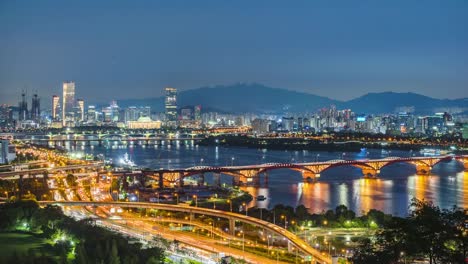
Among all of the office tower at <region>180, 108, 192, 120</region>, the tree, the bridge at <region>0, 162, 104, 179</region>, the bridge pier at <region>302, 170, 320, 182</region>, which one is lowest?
the tree

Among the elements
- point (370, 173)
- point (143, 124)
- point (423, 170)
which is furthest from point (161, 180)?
point (143, 124)

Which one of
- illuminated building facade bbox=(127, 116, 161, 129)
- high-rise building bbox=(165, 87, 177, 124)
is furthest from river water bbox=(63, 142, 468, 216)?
high-rise building bbox=(165, 87, 177, 124)

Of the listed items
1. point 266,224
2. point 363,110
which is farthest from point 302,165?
point 363,110

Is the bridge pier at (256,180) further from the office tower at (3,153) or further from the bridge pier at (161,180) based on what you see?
the office tower at (3,153)

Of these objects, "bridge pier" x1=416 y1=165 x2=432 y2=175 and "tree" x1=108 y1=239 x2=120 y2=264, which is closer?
"tree" x1=108 y1=239 x2=120 y2=264

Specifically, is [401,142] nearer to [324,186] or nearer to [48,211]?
[324,186]

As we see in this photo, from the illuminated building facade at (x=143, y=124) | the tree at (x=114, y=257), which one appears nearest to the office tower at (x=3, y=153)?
the tree at (x=114, y=257)

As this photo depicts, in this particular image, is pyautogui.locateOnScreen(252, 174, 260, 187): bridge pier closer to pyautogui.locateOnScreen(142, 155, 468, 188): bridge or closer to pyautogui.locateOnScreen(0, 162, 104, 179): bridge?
pyautogui.locateOnScreen(142, 155, 468, 188): bridge

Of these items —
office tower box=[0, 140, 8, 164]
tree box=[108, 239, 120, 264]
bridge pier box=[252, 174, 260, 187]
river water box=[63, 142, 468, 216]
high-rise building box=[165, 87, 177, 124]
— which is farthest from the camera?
high-rise building box=[165, 87, 177, 124]

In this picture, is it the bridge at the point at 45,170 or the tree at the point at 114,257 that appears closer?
the tree at the point at 114,257

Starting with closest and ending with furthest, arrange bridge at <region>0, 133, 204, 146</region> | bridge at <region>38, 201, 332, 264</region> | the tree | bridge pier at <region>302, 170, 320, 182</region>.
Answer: the tree, bridge at <region>38, 201, 332, 264</region>, bridge pier at <region>302, 170, 320, 182</region>, bridge at <region>0, 133, 204, 146</region>
